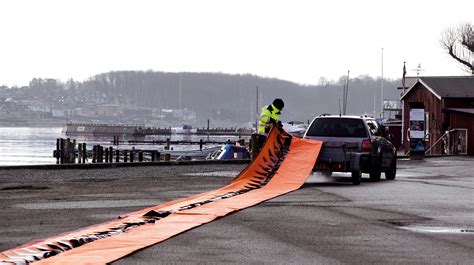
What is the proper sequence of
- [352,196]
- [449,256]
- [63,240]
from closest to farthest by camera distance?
1. [449,256]
2. [63,240]
3. [352,196]

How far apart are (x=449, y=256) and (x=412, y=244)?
3.54 ft

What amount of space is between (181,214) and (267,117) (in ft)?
40.4

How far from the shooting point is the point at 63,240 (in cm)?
1196

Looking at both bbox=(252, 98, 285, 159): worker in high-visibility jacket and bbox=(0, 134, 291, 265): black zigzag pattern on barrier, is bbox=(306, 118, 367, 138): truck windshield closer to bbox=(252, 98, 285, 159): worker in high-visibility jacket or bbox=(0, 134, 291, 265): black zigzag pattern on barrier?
bbox=(252, 98, 285, 159): worker in high-visibility jacket

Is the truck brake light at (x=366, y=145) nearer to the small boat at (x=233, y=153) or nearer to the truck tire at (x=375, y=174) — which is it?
the truck tire at (x=375, y=174)

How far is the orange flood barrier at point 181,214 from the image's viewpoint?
35.8ft

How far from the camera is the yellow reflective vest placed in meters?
27.0

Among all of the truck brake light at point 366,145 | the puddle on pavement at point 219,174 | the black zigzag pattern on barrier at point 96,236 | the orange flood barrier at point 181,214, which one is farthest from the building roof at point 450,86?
the black zigzag pattern on barrier at point 96,236

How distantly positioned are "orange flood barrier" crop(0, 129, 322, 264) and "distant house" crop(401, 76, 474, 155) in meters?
A: 36.1

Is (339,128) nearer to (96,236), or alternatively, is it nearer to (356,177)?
(356,177)

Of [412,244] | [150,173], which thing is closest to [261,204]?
[412,244]

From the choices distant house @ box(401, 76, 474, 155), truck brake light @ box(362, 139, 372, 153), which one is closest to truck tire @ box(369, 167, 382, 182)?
truck brake light @ box(362, 139, 372, 153)

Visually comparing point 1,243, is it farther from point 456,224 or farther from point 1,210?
point 456,224

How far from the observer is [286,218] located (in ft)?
49.9
